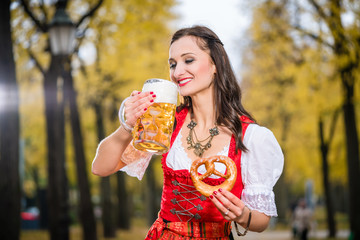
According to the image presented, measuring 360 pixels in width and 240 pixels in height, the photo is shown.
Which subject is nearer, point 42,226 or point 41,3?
point 41,3

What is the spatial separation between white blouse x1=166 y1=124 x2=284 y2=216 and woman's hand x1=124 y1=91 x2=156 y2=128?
38cm

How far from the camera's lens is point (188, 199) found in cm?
217

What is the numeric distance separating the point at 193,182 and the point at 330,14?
8.74 meters

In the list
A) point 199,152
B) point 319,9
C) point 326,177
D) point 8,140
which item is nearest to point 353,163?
point 319,9

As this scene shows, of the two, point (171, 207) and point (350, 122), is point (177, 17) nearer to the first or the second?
point (350, 122)

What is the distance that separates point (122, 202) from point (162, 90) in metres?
16.0

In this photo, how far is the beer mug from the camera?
2.08 meters

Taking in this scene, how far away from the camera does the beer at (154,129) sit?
208cm

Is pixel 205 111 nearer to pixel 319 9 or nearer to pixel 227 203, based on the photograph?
pixel 227 203

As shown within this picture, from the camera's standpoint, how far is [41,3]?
392 inches

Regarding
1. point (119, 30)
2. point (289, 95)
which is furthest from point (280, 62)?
point (119, 30)

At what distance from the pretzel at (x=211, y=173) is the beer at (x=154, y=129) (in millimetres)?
188

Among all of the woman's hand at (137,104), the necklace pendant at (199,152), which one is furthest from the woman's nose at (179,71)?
the necklace pendant at (199,152)

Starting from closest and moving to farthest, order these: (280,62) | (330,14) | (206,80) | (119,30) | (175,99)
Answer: (175,99), (206,80), (330,14), (119,30), (280,62)
